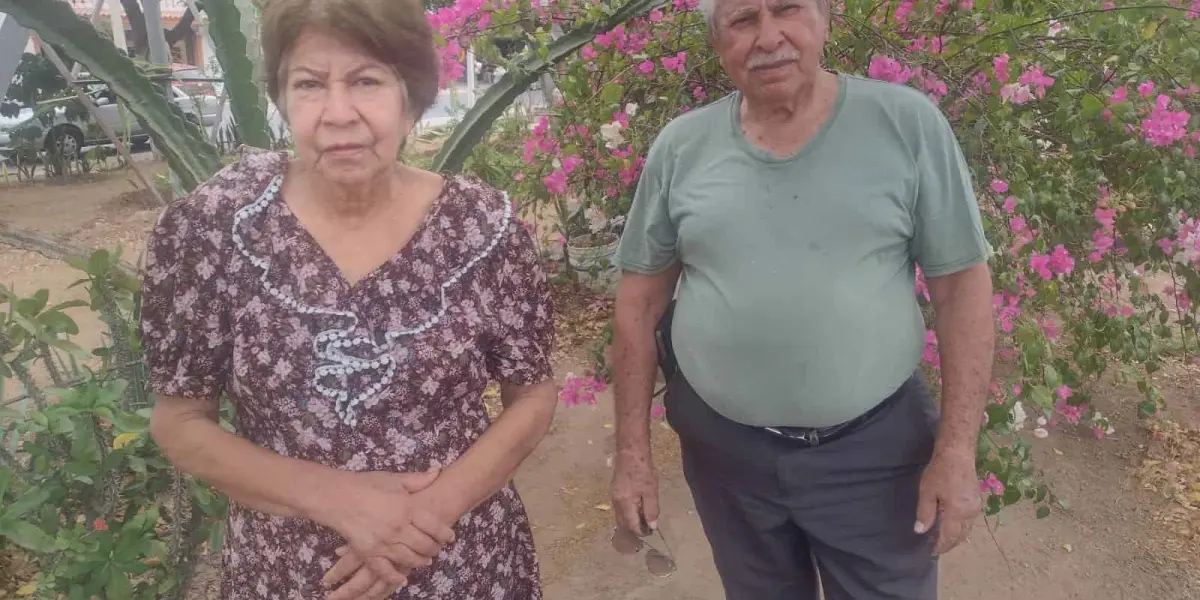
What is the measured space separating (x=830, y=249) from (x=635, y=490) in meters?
0.65

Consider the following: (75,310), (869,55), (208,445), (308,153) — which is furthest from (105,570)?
(75,310)

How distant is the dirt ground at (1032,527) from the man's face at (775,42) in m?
1.93

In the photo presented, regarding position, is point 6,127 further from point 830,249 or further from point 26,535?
point 830,249

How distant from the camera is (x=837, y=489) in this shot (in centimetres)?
154

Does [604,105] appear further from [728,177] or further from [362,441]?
[362,441]

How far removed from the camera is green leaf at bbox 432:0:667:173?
2221 millimetres

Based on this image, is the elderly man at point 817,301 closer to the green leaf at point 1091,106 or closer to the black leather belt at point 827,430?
the black leather belt at point 827,430

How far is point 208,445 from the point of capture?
3.99 ft

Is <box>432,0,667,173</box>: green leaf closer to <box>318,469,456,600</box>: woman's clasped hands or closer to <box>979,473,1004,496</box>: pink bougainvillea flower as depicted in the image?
<box>318,469,456,600</box>: woman's clasped hands

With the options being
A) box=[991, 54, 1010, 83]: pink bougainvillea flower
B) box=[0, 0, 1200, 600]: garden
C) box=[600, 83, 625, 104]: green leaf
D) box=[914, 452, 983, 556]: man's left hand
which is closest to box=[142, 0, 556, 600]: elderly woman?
box=[0, 0, 1200, 600]: garden

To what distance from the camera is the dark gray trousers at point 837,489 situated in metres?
1.52

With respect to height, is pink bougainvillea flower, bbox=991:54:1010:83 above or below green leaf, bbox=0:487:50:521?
above

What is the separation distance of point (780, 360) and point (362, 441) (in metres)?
0.73

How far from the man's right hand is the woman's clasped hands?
518 millimetres
